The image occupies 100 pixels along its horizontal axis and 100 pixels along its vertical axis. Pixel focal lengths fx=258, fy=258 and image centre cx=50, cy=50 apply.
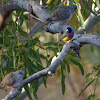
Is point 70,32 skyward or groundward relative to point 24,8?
groundward

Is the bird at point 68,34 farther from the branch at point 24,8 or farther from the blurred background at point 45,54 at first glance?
the branch at point 24,8

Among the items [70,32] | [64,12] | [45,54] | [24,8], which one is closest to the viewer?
[70,32]

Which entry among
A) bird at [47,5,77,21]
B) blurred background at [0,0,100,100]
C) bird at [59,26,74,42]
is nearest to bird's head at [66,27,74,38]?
bird at [59,26,74,42]

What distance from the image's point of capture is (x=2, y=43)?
8.70 ft

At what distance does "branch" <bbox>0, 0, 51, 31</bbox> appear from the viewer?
1.93 m

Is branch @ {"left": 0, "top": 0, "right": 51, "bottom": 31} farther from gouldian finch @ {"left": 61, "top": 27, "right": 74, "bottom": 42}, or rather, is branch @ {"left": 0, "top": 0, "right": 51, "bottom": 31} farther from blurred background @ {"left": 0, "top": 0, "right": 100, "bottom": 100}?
gouldian finch @ {"left": 61, "top": 27, "right": 74, "bottom": 42}

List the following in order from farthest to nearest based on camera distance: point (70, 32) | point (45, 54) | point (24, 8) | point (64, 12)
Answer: point (45, 54) < point (64, 12) < point (24, 8) < point (70, 32)

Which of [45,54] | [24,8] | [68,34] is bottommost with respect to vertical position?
[45,54]

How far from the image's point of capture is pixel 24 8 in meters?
2.08

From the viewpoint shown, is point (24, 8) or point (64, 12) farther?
point (64, 12)

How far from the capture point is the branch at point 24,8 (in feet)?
6.32

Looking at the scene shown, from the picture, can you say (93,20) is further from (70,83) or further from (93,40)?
(70,83)

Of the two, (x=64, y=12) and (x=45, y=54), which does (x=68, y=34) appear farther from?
(x=45, y=54)

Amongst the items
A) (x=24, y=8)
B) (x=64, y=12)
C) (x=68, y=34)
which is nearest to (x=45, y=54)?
(x=64, y=12)
